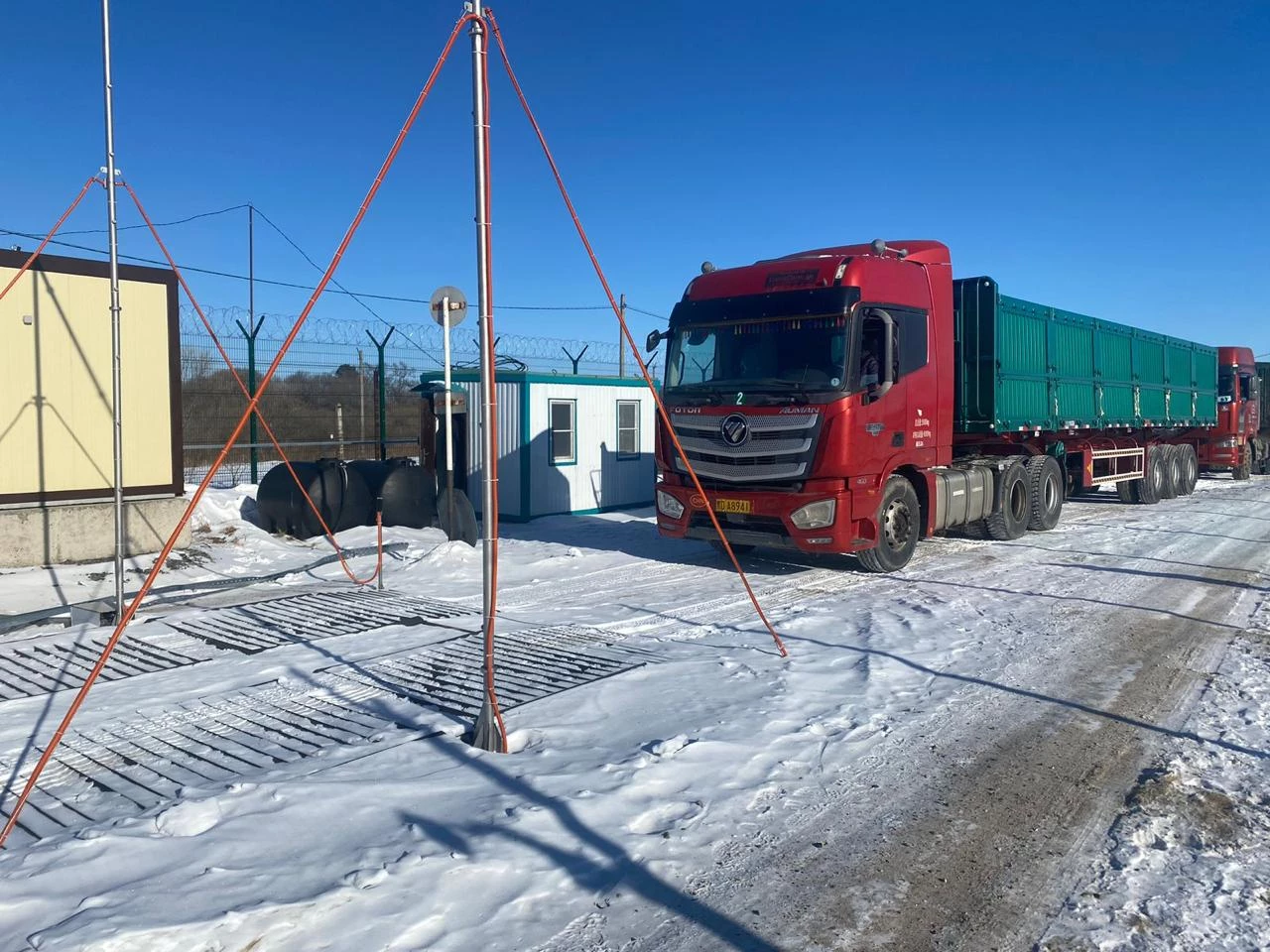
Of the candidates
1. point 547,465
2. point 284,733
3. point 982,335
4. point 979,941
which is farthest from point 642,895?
point 547,465

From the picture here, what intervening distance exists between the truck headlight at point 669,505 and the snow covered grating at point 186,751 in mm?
5670

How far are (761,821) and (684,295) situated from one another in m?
8.00

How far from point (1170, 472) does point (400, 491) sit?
55.6ft

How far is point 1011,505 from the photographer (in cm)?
1448

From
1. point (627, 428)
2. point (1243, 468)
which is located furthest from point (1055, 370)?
point (1243, 468)

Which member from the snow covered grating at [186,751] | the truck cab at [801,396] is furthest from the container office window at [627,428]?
the snow covered grating at [186,751]

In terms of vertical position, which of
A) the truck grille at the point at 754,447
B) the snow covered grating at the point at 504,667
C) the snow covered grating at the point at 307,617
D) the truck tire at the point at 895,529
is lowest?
the snow covered grating at the point at 504,667

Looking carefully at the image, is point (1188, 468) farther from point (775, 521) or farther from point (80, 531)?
point (80, 531)

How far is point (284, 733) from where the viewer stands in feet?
18.8

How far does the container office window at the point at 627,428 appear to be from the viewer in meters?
18.2

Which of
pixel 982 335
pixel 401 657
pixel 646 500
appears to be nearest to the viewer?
pixel 401 657

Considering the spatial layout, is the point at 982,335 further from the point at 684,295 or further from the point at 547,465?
the point at 547,465

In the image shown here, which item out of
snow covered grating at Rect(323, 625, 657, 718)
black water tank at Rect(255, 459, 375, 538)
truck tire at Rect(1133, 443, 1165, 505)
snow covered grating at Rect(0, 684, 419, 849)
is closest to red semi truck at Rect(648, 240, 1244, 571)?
snow covered grating at Rect(323, 625, 657, 718)

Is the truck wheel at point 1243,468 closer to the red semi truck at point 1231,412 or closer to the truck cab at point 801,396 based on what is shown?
the red semi truck at point 1231,412
